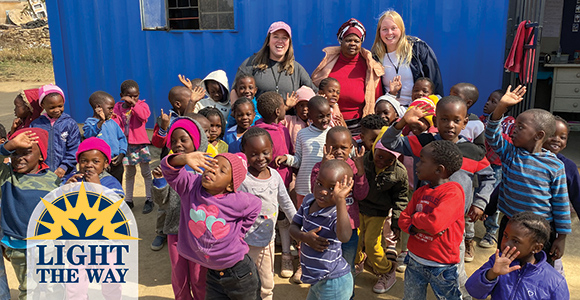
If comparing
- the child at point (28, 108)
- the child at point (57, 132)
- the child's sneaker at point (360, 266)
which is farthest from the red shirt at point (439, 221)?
the child at point (28, 108)

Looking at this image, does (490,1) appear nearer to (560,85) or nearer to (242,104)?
(560,85)

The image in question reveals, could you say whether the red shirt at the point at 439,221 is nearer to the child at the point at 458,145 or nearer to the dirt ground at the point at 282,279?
the child at the point at 458,145

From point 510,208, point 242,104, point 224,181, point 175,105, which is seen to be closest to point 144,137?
point 175,105

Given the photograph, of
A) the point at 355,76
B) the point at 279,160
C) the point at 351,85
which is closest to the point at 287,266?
the point at 279,160

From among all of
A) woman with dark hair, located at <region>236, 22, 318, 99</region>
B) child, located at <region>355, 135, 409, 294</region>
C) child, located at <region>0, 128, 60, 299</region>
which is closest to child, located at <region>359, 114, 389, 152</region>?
child, located at <region>355, 135, 409, 294</region>

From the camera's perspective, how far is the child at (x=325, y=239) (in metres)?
2.57

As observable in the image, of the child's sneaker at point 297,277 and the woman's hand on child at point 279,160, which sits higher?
the woman's hand on child at point 279,160

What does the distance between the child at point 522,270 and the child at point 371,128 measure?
1.41 metres

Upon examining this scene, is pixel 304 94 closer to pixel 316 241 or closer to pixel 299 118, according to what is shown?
pixel 299 118

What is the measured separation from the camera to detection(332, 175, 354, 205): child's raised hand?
2.45 metres

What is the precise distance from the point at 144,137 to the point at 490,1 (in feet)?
14.7

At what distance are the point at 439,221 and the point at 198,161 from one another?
138 centimetres

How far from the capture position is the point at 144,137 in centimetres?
514

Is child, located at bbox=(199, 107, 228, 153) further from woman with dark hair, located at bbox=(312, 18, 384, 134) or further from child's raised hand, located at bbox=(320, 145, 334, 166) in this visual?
woman with dark hair, located at bbox=(312, 18, 384, 134)
